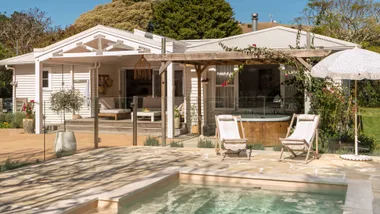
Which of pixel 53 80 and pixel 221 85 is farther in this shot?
pixel 53 80

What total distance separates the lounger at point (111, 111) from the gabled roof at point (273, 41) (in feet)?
12.8

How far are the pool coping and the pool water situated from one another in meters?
0.22

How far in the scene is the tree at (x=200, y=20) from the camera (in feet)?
113

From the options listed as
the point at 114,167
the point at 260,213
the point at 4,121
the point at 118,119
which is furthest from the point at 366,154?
the point at 4,121

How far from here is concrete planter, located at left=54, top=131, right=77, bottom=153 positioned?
10445 mm

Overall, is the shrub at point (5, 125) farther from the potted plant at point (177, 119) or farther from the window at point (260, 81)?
the window at point (260, 81)

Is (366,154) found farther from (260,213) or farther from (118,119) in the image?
(118,119)

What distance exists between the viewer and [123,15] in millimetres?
41812

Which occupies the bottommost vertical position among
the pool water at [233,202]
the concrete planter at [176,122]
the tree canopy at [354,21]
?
the pool water at [233,202]

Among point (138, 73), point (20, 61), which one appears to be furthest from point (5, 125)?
point (138, 73)

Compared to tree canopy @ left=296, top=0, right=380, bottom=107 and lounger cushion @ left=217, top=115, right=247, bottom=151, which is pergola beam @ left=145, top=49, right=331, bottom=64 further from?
tree canopy @ left=296, top=0, right=380, bottom=107

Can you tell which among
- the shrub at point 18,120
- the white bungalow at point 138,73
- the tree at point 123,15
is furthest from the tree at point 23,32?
the shrub at point 18,120

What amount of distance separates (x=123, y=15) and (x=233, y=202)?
37.3 meters

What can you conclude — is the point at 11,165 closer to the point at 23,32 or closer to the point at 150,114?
the point at 150,114
